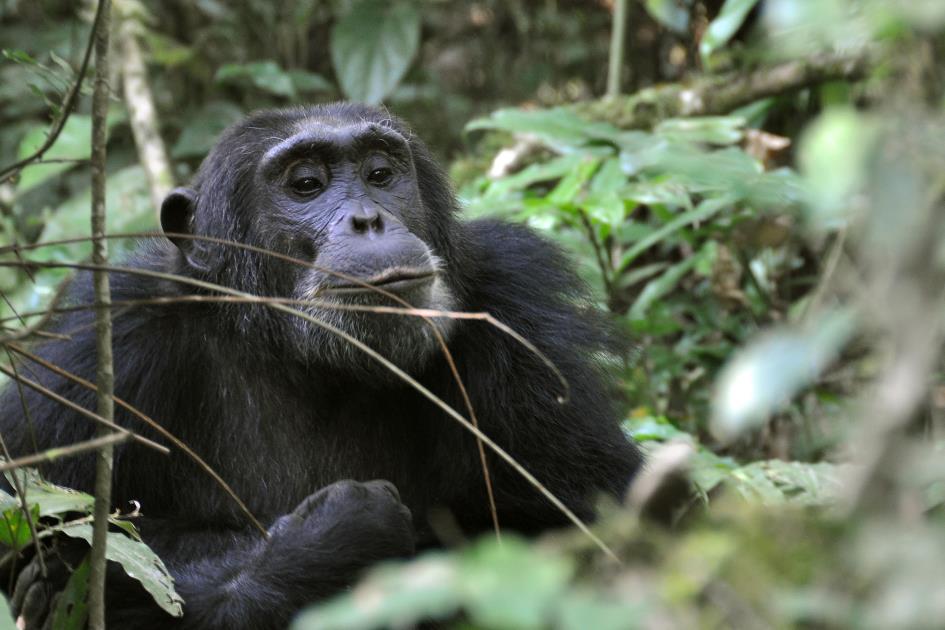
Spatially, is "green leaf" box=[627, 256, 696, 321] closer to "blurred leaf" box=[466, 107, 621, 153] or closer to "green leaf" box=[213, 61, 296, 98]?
"blurred leaf" box=[466, 107, 621, 153]

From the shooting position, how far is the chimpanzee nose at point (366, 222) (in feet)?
13.0

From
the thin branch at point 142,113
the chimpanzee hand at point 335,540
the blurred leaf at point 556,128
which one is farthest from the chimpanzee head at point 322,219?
the thin branch at point 142,113

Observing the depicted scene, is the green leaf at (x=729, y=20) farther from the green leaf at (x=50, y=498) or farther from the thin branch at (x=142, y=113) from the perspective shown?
the green leaf at (x=50, y=498)

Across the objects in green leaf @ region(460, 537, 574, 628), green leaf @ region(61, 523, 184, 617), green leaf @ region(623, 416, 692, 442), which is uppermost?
green leaf @ region(460, 537, 574, 628)

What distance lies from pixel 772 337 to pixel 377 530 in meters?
2.43

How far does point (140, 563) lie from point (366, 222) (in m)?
1.40

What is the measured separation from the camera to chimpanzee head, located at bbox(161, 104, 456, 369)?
389 cm

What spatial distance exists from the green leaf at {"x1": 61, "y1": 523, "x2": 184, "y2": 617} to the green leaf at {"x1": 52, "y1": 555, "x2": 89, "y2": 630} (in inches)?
5.4

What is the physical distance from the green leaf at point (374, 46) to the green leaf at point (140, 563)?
18.1ft

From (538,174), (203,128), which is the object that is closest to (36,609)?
(538,174)

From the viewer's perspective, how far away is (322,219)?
13.6 feet

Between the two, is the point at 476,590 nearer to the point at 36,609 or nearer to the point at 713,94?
the point at 36,609

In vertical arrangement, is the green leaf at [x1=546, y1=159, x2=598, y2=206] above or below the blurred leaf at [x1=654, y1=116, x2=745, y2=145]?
below

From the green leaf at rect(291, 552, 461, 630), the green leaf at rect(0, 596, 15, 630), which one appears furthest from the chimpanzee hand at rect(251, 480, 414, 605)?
the green leaf at rect(291, 552, 461, 630)
